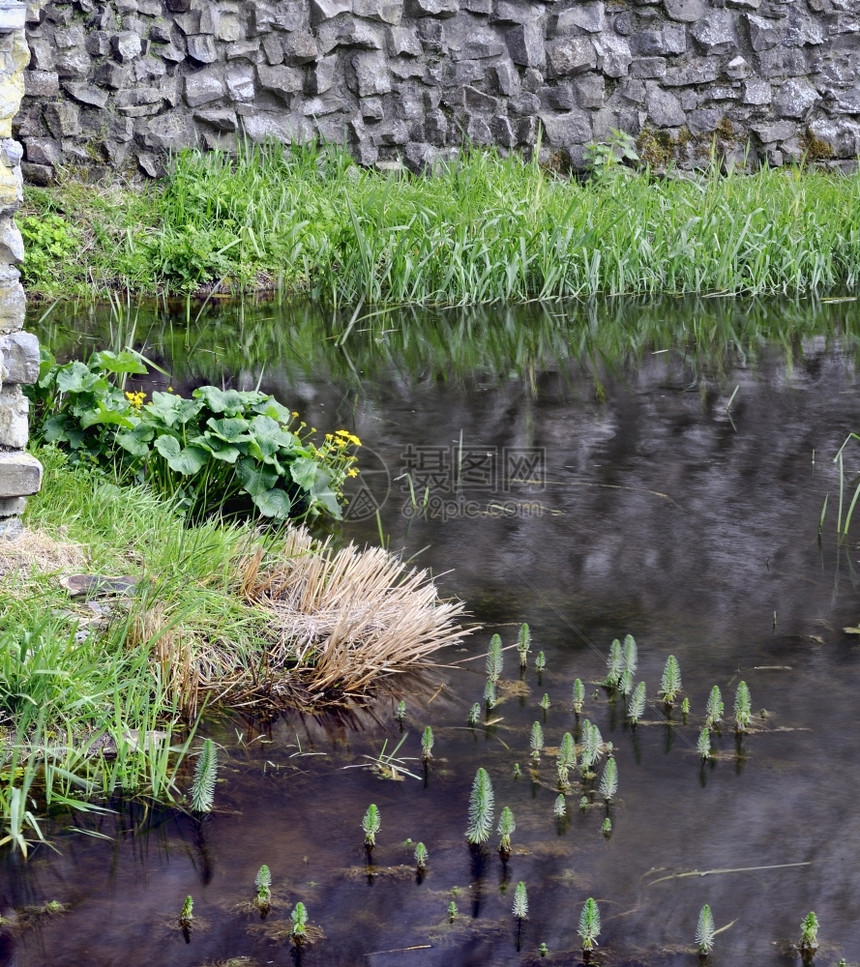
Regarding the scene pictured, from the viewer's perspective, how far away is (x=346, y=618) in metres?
3.30

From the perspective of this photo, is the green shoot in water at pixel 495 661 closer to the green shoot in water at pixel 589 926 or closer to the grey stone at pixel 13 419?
the green shoot in water at pixel 589 926

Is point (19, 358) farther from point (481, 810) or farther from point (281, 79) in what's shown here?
point (281, 79)

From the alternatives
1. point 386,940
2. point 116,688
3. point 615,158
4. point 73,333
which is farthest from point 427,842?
point 615,158

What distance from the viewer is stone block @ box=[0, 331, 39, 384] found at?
3502 mm

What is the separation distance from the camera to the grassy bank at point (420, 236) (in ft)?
24.2

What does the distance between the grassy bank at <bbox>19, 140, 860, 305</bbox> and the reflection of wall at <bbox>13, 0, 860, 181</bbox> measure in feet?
1.38

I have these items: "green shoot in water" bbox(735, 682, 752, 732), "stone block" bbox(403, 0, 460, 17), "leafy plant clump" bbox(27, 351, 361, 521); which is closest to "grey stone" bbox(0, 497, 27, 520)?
"leafy plant clump" bbox(27, 351, 361, 521)

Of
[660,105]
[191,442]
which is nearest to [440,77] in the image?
[660,105]

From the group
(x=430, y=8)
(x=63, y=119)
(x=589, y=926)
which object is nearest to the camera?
(x=589, y=926)

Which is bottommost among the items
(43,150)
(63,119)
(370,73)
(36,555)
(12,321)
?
(36,555)

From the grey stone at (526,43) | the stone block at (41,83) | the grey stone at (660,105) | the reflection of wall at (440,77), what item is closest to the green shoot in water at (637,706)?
the reflection of wall at (440,77)

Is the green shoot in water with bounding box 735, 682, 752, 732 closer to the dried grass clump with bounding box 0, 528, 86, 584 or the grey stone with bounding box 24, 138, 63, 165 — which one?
the dried grass clump with bounding box 0, 528, 86, 584

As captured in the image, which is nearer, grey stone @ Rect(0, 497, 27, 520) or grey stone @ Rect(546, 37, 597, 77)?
grey stone @ Rect(0, 497, 27, 520)

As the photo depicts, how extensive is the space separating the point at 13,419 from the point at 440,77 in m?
6.57
